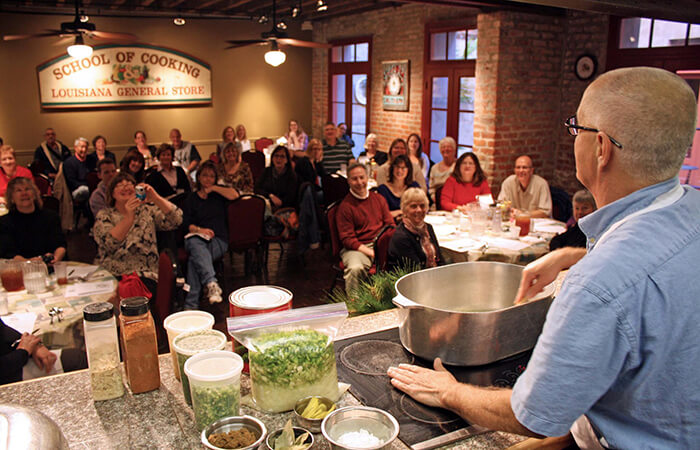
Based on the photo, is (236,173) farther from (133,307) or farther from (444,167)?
(133,307)

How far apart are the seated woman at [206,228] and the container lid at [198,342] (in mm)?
3428

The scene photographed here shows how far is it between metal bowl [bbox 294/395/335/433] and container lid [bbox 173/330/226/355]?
0.85ft

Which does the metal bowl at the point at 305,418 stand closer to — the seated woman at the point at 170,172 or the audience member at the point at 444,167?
the audience member at the point at 444,167

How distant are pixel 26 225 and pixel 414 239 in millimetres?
2788

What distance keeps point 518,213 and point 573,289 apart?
148 inches

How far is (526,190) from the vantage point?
5492 mm

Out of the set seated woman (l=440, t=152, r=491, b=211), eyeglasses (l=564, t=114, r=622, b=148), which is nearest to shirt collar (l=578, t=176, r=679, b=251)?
eyeglasses (l=564, t=114, r=622, b=148)

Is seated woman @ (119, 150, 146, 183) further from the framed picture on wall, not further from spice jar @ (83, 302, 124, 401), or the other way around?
spice jar @ (83, 302, 124, 401)

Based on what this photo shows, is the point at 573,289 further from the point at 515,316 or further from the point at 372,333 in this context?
the point at 372,333

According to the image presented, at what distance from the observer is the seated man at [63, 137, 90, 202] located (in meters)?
7.63

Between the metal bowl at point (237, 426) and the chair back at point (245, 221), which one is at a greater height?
the metal bowl at point (237, 426)

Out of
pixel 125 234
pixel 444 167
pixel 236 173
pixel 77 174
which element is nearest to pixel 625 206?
pixel 125 234

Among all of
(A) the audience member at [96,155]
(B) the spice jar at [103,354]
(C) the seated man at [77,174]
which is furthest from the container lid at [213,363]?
(A) the audience member at [96,155]

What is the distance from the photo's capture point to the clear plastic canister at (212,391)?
4.41 feet
